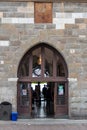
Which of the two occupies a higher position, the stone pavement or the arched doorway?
the arched doorway

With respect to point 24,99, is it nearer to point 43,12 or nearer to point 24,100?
point 24,100

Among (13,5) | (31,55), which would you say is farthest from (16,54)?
(13,5)

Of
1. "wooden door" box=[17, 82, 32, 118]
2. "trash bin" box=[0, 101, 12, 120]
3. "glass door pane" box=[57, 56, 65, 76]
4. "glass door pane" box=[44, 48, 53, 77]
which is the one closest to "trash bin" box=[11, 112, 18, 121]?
"trash bin" box=[0, 101, 12, 120]

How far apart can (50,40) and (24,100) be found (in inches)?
137

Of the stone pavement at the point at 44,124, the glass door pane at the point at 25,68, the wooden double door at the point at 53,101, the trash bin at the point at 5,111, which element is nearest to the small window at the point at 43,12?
the glass door pane at the point at 25,68

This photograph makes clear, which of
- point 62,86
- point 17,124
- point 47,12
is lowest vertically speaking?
point 17,124

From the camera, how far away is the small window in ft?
87.5

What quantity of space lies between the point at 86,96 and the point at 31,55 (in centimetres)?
364

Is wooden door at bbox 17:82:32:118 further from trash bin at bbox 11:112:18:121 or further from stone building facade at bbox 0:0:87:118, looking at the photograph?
trash bin at bbox 11:112:18:121

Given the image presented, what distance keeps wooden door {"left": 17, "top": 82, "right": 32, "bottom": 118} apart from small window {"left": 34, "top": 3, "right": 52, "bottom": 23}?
3530mm

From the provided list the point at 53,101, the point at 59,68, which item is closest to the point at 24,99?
the point at 53,101

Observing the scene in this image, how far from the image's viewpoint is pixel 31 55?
2691cm

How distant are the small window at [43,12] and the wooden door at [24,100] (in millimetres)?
3530

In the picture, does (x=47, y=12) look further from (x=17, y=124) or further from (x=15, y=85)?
(x=17, y=124)
